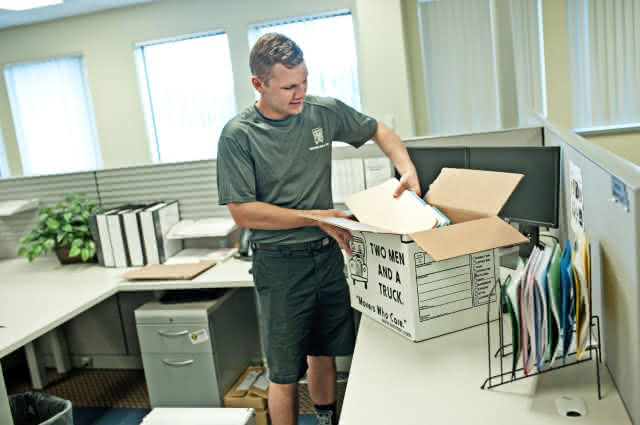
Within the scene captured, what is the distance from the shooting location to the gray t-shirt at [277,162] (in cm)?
159

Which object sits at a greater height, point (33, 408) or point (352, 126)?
point (352, 126)

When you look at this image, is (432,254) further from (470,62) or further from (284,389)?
(470,62)

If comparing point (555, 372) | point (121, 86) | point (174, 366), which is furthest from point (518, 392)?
point (121, 86)

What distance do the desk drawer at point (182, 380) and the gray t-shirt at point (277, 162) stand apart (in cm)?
84

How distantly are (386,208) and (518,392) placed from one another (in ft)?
1.81

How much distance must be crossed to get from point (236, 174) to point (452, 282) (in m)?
0.69

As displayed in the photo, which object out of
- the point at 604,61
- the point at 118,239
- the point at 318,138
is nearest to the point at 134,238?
the point at 118,239

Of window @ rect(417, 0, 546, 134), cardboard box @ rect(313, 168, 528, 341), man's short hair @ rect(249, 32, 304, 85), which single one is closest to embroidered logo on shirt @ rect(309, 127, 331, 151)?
man's short hair @ rect(249, 32, 304, 85)

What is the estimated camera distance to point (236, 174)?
1587 mm

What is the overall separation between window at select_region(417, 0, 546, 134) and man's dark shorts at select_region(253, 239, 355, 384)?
3.28 meters

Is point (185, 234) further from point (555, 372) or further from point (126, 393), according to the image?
point (555, 372)

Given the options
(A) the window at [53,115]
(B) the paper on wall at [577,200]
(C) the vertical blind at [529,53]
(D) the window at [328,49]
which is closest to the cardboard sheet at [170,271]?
(B) the paper on wall at [577,200]

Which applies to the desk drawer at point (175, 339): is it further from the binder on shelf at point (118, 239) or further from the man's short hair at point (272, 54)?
the man's short hair at point (272, 54)

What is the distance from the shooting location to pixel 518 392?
3.19ft
